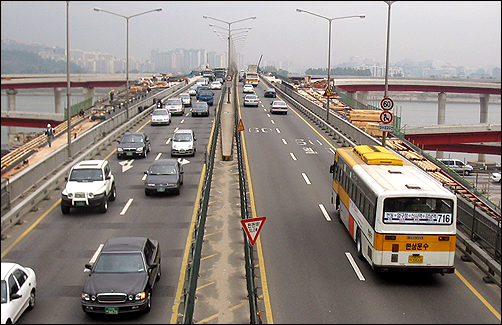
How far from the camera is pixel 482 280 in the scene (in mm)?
15094

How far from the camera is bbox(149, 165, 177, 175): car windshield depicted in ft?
85.7

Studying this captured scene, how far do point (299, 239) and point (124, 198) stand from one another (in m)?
9.78

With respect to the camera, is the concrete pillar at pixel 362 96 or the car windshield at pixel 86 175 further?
the concrete pillar at pixel 362 96

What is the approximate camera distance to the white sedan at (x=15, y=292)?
1158cm

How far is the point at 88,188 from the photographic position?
22172 mm

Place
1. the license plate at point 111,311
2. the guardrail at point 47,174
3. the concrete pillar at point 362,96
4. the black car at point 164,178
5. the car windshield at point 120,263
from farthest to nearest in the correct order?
1. the concrete pillar at point 362,96
2. the black car at point 164,178
3. the guardrail at point 47,174
4. the car windshield at point 120,263
5. the license plate at point 111,311

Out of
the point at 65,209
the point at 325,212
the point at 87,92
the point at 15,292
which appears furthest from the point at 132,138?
the point at 87,92

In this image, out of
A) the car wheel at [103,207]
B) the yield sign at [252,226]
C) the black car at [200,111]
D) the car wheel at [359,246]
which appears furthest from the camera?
the black car at [200,111]

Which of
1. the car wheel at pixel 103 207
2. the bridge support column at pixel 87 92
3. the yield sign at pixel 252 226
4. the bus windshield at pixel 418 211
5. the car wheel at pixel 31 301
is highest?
the bridge support column at pixel 87 92

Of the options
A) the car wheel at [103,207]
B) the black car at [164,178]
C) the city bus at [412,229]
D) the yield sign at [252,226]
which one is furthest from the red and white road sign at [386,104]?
the yield sign at [252,226]

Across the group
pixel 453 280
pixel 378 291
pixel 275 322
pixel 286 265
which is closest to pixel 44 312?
pixel 275 322

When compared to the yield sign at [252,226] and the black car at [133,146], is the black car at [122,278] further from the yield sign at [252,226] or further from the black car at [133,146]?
the black car at [133,146]

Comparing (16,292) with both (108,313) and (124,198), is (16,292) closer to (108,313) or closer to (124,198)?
(108,313)

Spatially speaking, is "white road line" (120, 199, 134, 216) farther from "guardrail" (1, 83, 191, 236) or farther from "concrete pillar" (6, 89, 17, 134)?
"concrete pillar" (6, 89, 17, 134)
